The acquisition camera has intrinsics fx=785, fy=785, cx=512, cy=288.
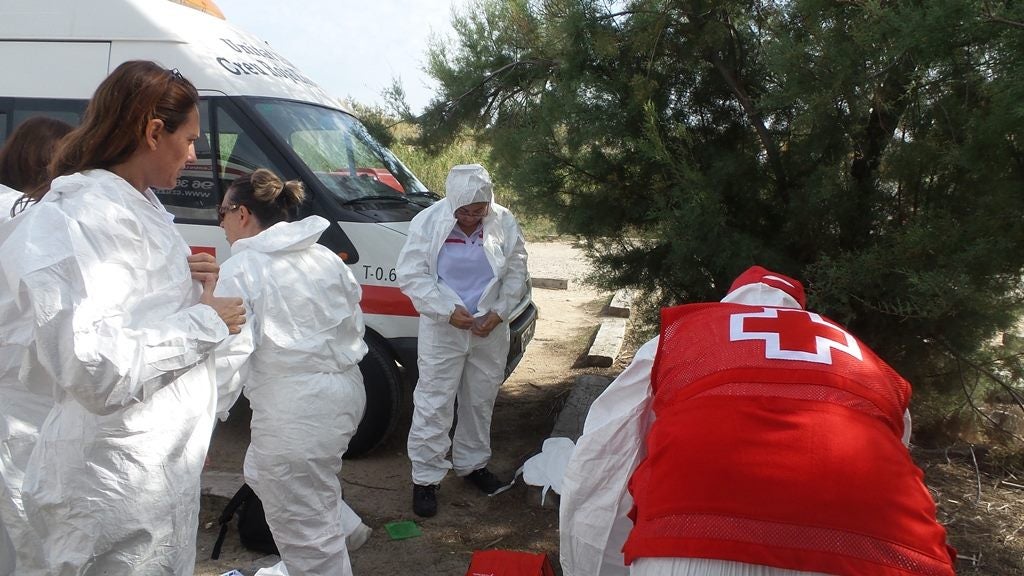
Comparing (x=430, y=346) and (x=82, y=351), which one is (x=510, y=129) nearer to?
(x=430, y=346)

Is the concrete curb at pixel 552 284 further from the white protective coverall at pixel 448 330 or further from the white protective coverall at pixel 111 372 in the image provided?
the white protective coverall at pixel 111 372

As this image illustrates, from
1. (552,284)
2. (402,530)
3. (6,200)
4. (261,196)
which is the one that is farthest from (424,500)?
(552,284)

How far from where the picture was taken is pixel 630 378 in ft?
7.12

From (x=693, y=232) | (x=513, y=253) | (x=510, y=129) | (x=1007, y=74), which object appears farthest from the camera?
(x=510, y=129)

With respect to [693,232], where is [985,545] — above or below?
below

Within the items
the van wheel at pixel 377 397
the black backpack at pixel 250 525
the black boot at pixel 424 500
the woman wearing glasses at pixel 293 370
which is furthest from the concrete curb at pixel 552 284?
the woman wearing glasses at pixel 293 370

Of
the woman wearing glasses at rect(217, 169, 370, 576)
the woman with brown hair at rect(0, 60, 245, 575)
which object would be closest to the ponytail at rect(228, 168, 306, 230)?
the woman wearing glasses at rect(217, 169, 370, 576)

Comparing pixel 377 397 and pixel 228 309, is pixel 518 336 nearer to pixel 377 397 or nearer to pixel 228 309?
pixel 377 397

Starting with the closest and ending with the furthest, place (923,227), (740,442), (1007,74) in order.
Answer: (740,442)
(1007,74)
(923,227)

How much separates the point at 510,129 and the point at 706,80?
4.52ft

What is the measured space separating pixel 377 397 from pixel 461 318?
0.88 meters

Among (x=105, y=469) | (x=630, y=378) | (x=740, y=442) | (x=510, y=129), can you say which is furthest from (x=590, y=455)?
(x=510, y=129)

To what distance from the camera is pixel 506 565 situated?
115 inches

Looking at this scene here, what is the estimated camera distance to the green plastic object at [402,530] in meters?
3.87
